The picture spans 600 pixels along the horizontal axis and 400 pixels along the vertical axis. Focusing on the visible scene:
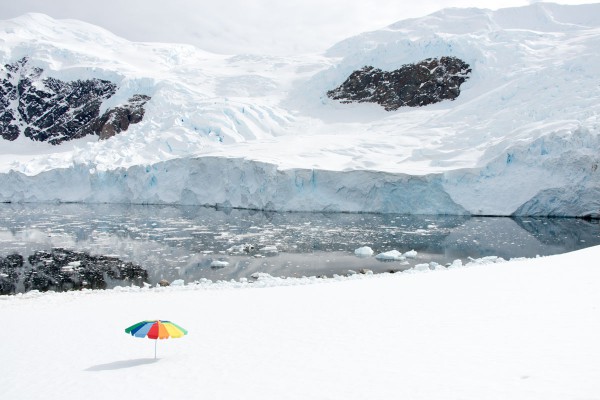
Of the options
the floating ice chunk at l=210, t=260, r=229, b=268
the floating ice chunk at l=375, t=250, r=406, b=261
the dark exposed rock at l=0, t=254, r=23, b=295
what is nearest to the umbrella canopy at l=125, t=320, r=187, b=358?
the dark exposed rock at l=0, t=254, r=23, b=295

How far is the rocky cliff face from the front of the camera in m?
58.0

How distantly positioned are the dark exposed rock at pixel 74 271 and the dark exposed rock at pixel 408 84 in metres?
38.7

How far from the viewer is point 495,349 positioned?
5832 mm

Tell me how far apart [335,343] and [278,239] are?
1484 centimetres

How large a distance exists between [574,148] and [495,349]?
81.2 ft

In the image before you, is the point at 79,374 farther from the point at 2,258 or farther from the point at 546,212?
the point at 546,212

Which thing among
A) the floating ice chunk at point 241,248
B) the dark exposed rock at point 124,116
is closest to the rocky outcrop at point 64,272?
the floating ice chunk at point 241,248

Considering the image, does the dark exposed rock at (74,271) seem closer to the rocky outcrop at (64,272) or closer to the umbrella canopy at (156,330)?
the rocky outcrop at (64,272)

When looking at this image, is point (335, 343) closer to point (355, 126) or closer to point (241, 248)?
point (241, 248)

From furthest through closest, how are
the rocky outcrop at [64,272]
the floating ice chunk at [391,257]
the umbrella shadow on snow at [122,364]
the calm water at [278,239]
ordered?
the floating ice chunk at [391,257] → the calm water at [278,239] → the rocky outcrop at [64,272] → the umbrella shadow on snow at [122,364]

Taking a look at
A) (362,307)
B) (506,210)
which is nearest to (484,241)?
(506,210)

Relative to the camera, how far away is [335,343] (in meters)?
6.67

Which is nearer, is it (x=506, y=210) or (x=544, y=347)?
(x=544, y=347)

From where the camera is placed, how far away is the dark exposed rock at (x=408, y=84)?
48.8m
